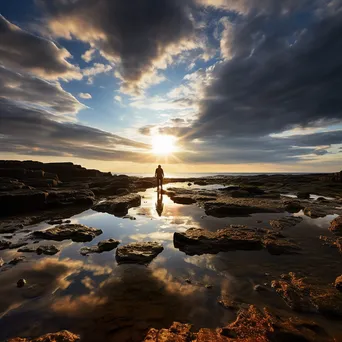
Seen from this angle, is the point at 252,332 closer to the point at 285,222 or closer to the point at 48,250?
the point at 48,250

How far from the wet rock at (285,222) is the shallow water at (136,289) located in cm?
197

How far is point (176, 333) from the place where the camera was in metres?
3.48

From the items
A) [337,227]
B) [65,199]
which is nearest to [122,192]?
[65,199]

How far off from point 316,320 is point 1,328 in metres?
5.71

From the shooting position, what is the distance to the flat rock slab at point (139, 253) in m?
6.26

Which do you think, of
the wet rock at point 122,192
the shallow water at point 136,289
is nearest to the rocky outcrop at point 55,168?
the wet rock at point 122,192

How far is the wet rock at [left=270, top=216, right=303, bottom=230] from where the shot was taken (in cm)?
998

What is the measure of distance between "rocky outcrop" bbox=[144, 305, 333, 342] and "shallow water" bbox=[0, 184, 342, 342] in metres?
0.18

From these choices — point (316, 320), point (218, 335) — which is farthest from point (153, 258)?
point (316, 320)

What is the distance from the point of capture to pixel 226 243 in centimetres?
751

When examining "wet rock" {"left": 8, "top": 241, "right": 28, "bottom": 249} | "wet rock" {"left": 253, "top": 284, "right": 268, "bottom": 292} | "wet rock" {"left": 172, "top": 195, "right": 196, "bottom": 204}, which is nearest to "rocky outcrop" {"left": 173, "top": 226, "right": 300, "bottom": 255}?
"wet rock" {"left": 253, "top": 284, "right": 268, "bottom": 292}

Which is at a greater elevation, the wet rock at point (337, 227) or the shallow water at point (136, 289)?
the wet rock at point (337, 227)

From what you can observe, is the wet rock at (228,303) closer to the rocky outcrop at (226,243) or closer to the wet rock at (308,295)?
the wet rock at (308,295)

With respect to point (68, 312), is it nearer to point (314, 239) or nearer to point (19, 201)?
point (314, 239)
